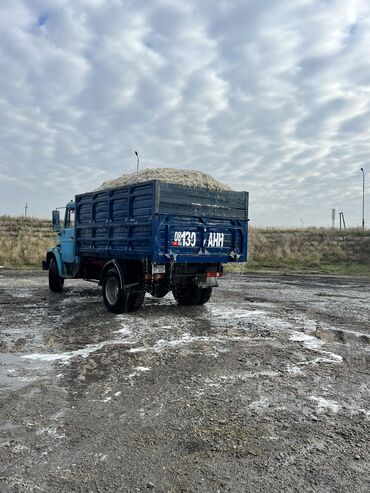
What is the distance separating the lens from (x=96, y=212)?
11.2 metres

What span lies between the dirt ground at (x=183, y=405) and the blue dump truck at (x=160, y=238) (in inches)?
41.3

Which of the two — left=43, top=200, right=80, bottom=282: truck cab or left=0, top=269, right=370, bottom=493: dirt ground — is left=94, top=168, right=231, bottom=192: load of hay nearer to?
left=43, top=200, right=80, bottom=282: truck cab

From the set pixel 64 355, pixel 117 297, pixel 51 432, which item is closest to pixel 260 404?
pixel 51 432

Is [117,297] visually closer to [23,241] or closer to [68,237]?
[68,237]

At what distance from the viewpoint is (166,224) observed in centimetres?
941

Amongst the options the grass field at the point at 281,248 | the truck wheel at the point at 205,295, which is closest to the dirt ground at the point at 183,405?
the truck wheel at the point at 205,295

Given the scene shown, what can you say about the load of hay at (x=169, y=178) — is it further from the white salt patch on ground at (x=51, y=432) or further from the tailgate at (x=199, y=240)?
the white salt patch on ground at (x=51, y=432)

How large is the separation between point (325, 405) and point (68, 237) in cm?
952

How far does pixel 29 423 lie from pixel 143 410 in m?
1.09

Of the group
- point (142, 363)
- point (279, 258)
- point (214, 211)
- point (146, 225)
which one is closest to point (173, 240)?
point (146, 225)

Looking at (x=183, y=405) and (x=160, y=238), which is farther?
(x=160, y=238)

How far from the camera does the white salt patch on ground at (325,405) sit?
473 centimetres

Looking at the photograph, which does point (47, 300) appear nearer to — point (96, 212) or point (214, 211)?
point (96, 212)

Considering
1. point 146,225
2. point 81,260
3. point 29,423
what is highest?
point 146,225
